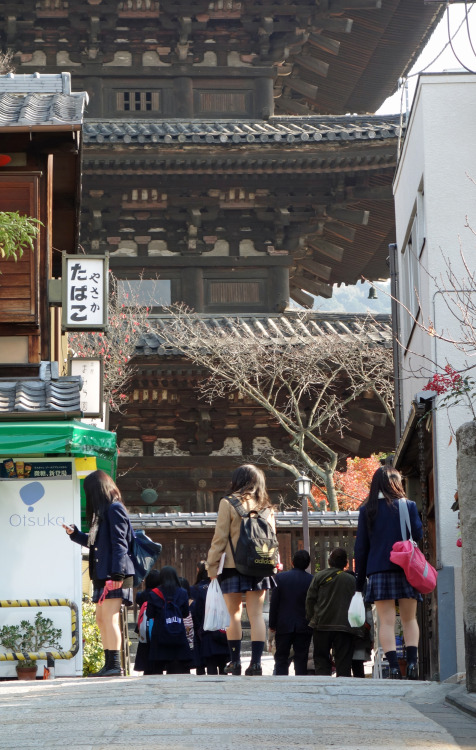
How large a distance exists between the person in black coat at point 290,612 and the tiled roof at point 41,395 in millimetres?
3280

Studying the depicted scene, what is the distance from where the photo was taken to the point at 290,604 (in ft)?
34.8

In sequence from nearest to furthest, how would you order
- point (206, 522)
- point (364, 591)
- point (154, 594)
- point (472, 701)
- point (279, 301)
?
1. point (472, 701)
2. point (364, 591)
3. point (154, 594)
4. point (206, 522)
5. point (279, 301)

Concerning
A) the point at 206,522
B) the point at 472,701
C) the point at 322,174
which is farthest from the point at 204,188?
the point at 472,701

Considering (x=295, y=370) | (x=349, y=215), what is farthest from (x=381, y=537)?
(x=349, y=215)

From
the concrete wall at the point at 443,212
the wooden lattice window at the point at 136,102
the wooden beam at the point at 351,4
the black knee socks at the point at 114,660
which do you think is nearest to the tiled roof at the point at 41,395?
the concrete wall at the point at 443,212

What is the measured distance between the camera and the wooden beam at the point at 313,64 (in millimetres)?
25672

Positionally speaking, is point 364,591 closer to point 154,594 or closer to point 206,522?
point 154,594

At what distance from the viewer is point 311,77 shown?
27.0 metres

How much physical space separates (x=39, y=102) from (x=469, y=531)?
9.08 m

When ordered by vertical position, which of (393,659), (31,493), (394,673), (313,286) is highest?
(313,286)

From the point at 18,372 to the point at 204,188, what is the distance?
32.3 ft

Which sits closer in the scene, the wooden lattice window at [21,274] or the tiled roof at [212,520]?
the wooden lattice window at [21,274]

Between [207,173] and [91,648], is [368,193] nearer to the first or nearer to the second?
[207,173]

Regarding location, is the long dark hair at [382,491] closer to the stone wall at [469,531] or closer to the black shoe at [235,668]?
the black shoe at [235,668]
